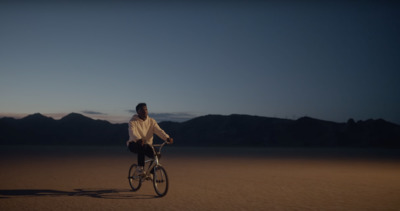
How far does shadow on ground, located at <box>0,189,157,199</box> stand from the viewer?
823cm

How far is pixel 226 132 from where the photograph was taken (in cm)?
11738

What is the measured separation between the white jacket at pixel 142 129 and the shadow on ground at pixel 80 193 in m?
1.16

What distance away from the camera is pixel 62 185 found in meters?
10.0

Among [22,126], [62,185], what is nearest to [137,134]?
[62,185]

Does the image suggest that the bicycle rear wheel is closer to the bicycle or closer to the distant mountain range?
the bicycle

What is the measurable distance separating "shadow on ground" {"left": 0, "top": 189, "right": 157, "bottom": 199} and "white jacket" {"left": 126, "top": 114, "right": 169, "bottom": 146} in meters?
1.16

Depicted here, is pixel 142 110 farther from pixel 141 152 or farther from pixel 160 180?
pixel 160 180

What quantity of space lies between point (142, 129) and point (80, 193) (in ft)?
6.83

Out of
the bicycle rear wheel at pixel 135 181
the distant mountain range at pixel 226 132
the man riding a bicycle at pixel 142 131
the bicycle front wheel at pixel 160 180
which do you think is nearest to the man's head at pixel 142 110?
the man riding a bicycle at pixel 142 131

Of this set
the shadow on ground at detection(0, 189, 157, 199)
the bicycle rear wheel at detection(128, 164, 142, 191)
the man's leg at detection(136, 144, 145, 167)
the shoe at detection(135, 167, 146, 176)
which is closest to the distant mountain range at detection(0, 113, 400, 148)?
the bicycle rear wheel at detection(128, 164, 142, 191)

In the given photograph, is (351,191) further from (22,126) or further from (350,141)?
(22,126)

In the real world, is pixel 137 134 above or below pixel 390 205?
above

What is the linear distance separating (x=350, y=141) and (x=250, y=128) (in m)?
29.3

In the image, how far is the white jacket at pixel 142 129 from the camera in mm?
7977
